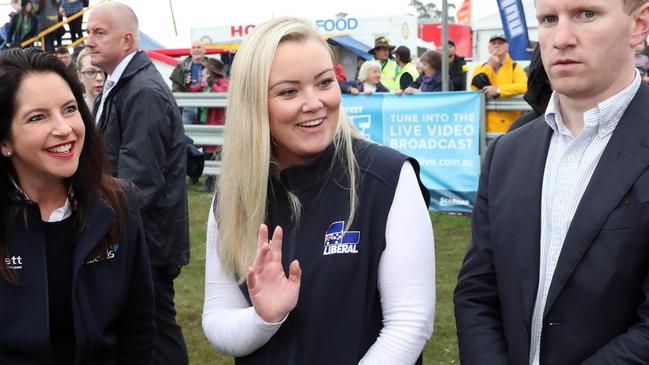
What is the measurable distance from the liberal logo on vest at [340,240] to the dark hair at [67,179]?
0.87 m

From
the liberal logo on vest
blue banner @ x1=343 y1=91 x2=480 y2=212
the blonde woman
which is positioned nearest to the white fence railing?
blue banner @ x1=343 y1=91 x2=480 y2=212

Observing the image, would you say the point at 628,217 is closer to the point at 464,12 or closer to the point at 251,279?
the point at 251,279

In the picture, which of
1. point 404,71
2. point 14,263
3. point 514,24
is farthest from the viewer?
point 404,71

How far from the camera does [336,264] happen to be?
2.59 metres

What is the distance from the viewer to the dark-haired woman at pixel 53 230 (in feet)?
9.15

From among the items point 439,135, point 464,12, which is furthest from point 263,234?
point 464,12

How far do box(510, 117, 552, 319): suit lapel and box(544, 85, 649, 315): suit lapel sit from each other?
0.32 feet

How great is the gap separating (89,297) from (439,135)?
751cm

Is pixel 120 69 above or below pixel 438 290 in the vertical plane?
above

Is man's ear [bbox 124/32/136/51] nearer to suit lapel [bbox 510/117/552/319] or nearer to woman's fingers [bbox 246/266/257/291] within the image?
woman's fingers [bbox 246/266/257/291]

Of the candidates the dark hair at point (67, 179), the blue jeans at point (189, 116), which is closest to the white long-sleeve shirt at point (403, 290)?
the dark hair at point (67, 179)

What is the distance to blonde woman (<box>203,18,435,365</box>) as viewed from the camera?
257 cm

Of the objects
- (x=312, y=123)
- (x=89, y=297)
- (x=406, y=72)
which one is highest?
(x=312, y=123)

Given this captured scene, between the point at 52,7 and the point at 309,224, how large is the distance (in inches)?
773
